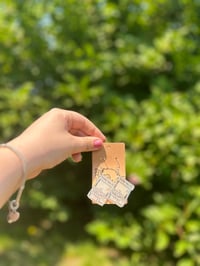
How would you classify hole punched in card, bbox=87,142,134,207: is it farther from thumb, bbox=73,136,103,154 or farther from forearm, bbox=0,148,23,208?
forearm, bbox=0,148,23,208

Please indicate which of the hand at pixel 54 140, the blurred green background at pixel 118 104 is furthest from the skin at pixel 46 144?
the blurred green background at pixel 118 104

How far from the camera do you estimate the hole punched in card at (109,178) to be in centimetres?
111

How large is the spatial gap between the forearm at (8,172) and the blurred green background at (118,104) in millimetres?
1823

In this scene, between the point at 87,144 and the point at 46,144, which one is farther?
the point at 87,144

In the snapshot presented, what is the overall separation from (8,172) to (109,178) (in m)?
0.29

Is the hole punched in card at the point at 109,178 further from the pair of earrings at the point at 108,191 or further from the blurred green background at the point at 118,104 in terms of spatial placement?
the blurred green background at the point at 118,104

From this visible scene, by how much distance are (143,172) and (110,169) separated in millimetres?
1773

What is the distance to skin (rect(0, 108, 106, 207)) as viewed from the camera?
0.93 metres

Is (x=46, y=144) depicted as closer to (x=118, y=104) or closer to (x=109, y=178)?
(x=109, y=178)

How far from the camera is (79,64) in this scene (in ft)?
10.2

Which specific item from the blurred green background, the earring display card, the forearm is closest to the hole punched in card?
the earring display card

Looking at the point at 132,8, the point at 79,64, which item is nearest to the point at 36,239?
the point at 79,64

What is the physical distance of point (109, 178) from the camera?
3.67 ft

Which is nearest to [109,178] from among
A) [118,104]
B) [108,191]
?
[108,191]
